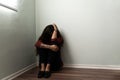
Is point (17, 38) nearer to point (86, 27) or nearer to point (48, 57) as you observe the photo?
point (48, 57)

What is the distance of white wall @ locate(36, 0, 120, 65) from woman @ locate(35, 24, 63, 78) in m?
0.32

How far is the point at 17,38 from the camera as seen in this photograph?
9.35ft

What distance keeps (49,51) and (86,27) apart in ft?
2.80

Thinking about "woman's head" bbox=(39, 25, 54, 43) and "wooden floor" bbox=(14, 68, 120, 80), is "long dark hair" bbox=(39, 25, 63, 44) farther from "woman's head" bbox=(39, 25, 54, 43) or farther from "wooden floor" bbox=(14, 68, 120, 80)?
"wooden floor" bbox=(14, 68, 120, 80)

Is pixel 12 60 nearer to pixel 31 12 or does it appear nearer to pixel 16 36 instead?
pixel 16 36

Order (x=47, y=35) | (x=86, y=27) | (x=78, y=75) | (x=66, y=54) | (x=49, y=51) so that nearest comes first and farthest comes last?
(x=78, y=75) < (x=49, y=51) < (x=47, y=35) < (x=86, y=27) < (x=66, y=54)

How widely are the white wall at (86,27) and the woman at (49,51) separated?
0.32 meters

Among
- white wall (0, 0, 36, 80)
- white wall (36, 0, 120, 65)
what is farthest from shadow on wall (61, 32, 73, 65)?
white wall (0, 0, 36, 80)

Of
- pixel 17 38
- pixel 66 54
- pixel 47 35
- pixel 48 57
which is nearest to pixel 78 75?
pixel 48 57

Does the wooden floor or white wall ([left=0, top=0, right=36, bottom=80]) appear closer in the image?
white wall ([left=0, top=0, right=36, bottom=80])

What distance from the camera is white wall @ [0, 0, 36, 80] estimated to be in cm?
246

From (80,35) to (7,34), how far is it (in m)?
1.40

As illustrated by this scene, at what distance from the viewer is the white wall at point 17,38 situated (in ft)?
8.08

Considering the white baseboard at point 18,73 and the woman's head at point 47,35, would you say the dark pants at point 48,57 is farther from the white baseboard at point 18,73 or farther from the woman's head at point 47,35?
the white baseboard at point 18,73
